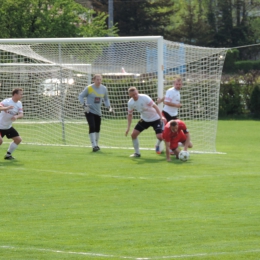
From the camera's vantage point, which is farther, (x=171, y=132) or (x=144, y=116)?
(x=144, y=116)

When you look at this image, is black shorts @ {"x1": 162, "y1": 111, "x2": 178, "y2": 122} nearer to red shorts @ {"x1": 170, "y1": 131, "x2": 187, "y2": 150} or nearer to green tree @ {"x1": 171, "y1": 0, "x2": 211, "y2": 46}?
red shorts @ {"x1": 170, "y1": 131, "x2": 187, "y2": 150}

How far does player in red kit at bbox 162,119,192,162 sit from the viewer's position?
16.2 meters

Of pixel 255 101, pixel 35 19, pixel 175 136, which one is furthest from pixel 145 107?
pixel 35 19

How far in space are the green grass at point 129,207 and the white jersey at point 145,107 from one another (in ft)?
3.08

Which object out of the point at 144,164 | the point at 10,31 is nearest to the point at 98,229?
the point at 144,164

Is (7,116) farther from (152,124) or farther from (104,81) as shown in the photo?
(104,81)

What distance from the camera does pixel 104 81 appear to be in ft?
75.1

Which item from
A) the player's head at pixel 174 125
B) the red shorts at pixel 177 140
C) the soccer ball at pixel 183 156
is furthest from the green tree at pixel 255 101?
the player's head at pixel 174 125

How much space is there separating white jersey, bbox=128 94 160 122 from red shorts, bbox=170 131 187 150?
39.2 inches

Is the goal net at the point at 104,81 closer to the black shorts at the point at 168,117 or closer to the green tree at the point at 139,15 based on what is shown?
the black shorts at the point at 168,117

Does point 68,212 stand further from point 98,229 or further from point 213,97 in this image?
point 213,97

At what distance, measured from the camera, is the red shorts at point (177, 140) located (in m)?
16.8

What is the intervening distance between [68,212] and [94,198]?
4.00 ft

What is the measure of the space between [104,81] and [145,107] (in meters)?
5.49
